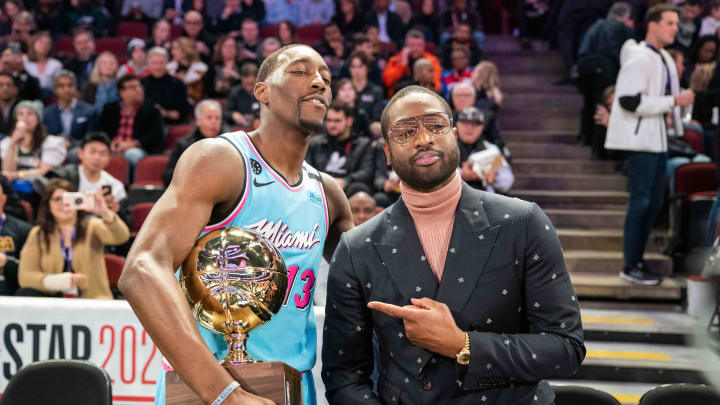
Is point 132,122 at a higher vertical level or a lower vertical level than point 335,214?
lower

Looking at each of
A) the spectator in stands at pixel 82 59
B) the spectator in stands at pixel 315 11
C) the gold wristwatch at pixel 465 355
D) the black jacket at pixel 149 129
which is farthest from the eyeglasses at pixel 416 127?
the spectator in stands at pixel 315 11

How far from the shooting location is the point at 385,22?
37.4 ft

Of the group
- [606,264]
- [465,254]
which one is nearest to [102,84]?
[606,264]

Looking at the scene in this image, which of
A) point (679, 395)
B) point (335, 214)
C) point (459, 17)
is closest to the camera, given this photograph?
point (335, 214)

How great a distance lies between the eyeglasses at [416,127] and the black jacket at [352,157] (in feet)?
15.1

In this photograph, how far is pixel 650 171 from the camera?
6.26 metres

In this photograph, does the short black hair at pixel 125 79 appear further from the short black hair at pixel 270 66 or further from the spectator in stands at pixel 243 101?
the short black hair at pixel 270 66

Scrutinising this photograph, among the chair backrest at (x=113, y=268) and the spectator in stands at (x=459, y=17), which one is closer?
the chair backrest at (x=113, y=268)

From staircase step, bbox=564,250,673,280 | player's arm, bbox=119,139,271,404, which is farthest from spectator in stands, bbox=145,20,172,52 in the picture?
player's arm, bbox=119,139,271,404

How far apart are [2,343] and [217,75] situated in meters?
6.70

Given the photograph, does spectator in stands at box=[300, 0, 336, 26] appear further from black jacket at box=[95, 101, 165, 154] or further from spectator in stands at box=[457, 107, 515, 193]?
spectator in stands at box=[457, 107, 515, 193]

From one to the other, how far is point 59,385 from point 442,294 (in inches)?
73.4

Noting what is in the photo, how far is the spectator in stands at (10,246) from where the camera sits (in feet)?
19.2

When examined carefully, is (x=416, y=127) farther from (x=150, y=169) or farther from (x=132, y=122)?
(x=132, y=122)
